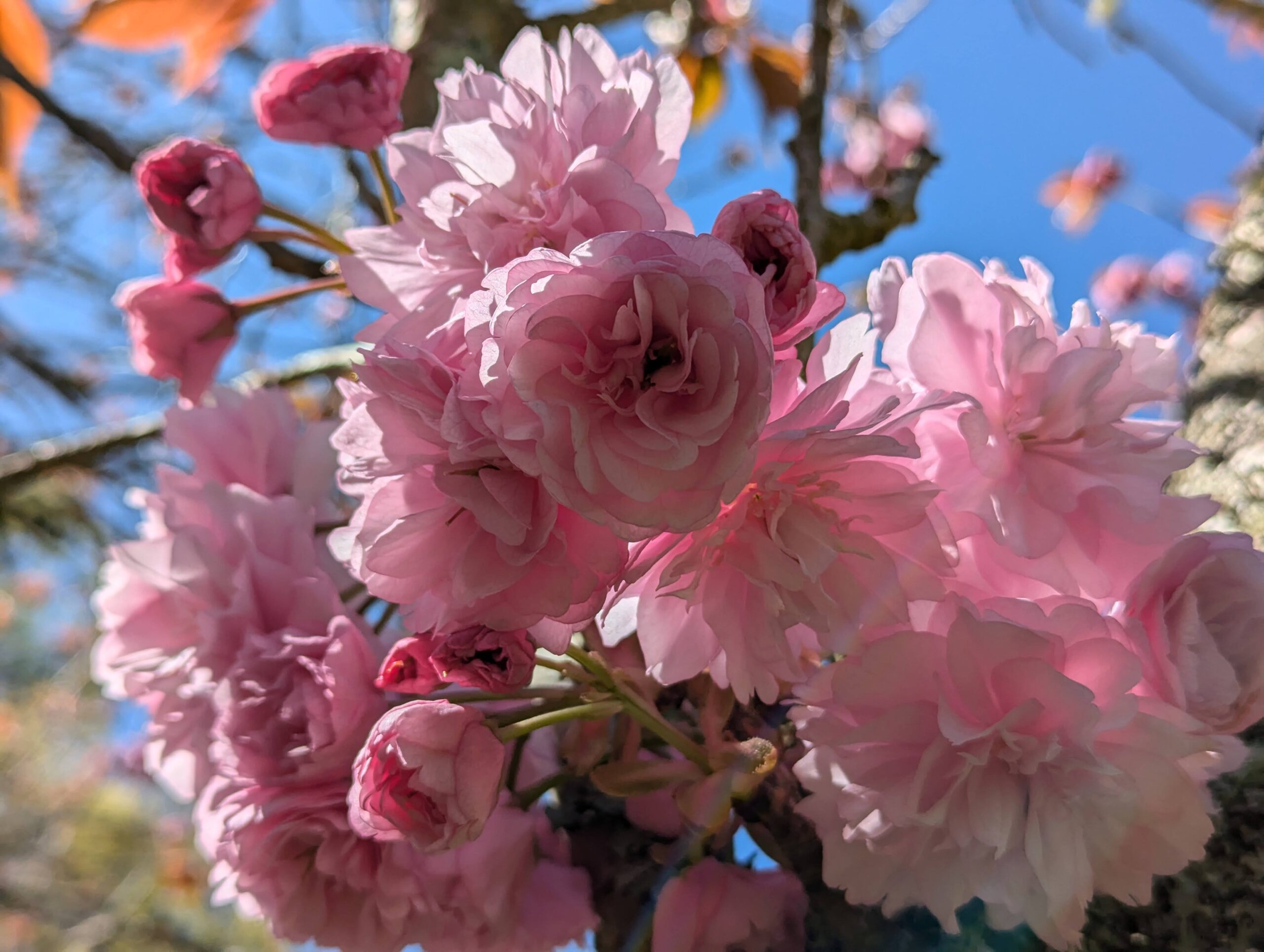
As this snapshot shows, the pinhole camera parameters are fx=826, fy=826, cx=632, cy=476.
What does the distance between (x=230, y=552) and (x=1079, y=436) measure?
0.55 m

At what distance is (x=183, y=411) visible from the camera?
0.64 meters

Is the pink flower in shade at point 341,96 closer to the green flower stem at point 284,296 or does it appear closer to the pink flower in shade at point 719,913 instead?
the green flower stem at point 284,296

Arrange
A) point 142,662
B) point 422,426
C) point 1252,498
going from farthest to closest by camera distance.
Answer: point 1252,498 → point 142,662 → point 422,426

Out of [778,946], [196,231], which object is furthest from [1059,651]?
[196,231]

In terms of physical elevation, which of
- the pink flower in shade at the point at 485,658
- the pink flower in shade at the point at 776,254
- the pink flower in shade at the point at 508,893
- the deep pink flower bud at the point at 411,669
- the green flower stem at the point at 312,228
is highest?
the pink flower in shade at the point at 776,254

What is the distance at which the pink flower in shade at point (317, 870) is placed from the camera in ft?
1.64

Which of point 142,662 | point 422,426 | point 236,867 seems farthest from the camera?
point 142,662

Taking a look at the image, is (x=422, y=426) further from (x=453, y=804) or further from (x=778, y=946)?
(x=778, y=946)

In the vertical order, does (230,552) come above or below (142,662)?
above

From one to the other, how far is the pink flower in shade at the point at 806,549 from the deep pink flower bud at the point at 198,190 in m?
0.42

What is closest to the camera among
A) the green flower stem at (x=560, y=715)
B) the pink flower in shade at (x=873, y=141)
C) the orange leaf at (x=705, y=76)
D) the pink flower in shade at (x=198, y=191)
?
the green flower stem at (x=560, y=715)

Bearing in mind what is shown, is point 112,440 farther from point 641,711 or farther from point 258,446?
point 641,711

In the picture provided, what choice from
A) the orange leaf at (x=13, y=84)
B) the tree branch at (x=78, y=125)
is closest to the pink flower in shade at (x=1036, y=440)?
the tree branch at (x=78, y=125)

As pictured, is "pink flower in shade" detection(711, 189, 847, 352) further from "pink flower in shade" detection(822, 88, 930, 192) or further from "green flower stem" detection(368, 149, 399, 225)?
"pink flower in shade" detection(822, 88, 930, 192)
